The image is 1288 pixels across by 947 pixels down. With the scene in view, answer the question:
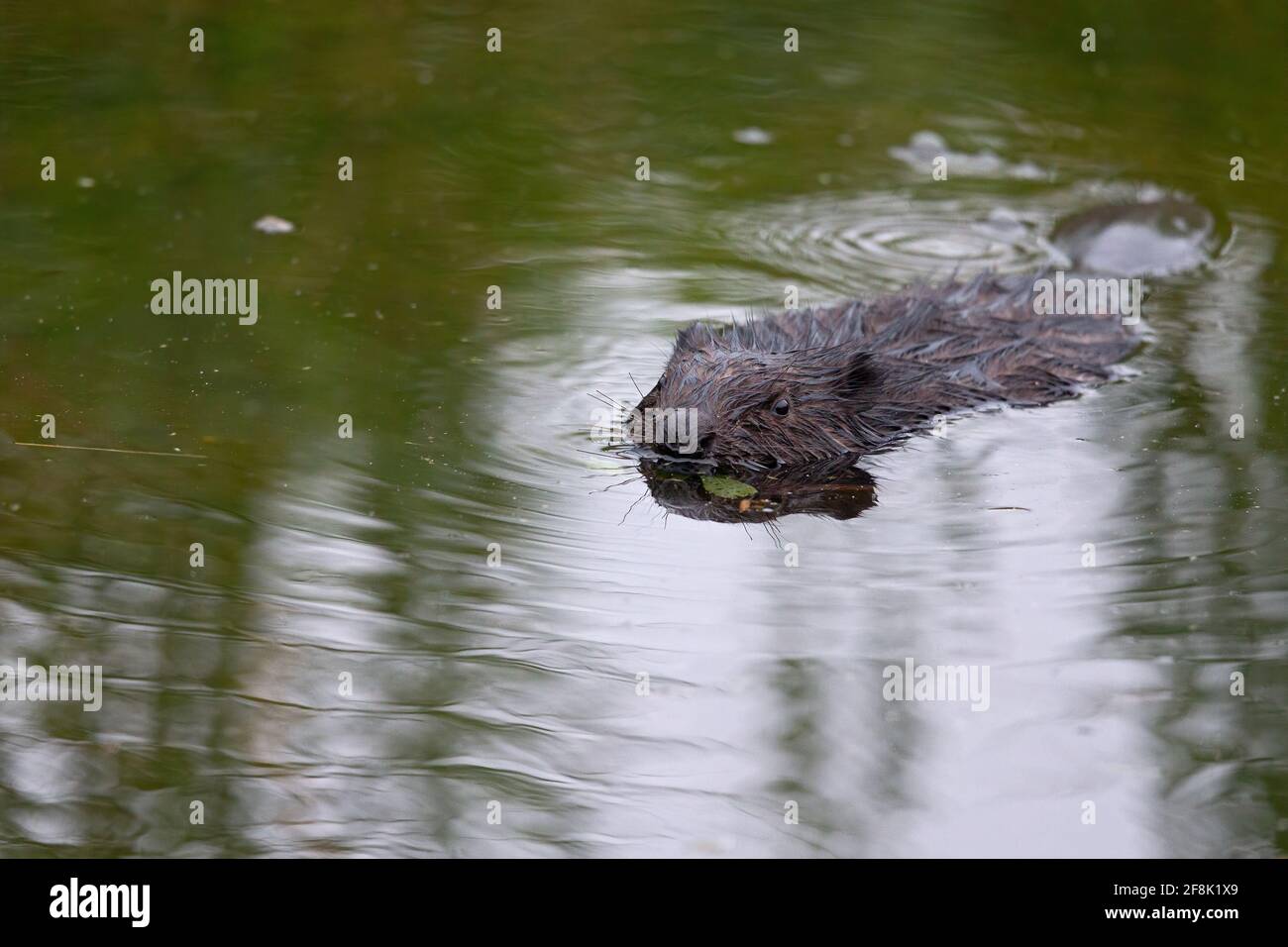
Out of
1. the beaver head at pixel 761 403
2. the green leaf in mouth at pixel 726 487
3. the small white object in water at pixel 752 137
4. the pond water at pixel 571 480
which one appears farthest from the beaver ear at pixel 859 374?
the small white object in water at pixel 752 137

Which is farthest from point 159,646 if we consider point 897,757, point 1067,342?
point 1067,342

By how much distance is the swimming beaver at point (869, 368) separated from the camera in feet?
22.2

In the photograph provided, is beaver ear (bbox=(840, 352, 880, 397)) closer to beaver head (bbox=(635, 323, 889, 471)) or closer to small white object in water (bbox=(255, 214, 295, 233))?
beaver head (bbox=(635, 323, 889, 471))

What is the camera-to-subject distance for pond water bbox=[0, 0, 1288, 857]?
177 inches

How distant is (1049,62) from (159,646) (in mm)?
9152

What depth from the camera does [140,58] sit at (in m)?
11.0

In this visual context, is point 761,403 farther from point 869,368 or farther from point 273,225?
point 273,225

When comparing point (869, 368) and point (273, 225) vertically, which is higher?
point (273, 225)

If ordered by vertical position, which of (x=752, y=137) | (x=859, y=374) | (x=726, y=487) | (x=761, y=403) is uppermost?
(x=752, y=137)

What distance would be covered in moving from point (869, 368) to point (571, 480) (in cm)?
156

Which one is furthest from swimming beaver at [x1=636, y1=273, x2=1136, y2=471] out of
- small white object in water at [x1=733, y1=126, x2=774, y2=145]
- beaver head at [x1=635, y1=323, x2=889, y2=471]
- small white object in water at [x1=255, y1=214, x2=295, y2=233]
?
small white object in water at [x1=733, y1=126, x2=774, y2=145]

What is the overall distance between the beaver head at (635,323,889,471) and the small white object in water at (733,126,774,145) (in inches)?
152

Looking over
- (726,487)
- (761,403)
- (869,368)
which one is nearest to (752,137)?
(869,368)

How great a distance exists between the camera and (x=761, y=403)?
681cm
